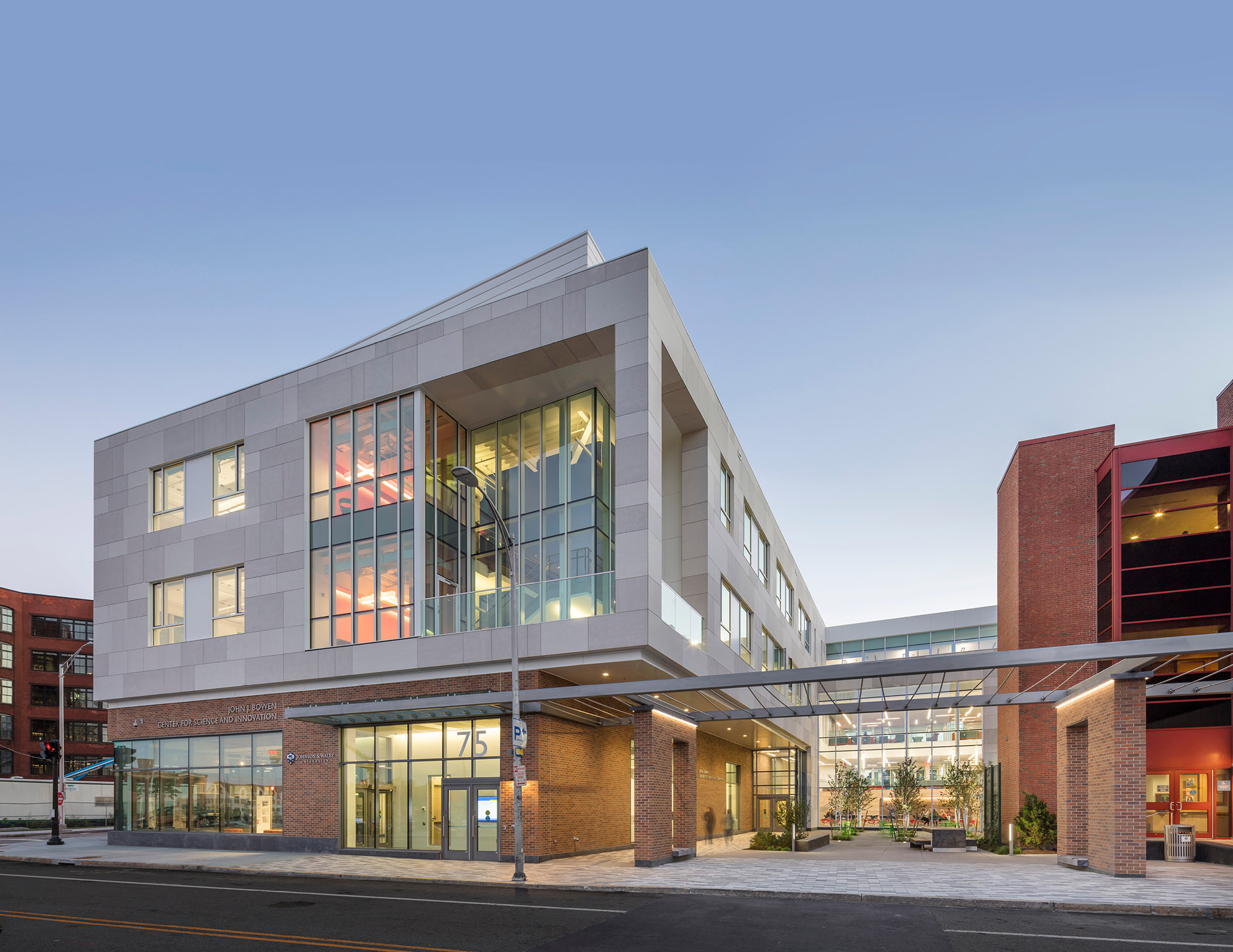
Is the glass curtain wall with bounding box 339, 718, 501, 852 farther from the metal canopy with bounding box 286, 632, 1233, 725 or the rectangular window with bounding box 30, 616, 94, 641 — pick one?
the rectangular window with bounding box 30, 616, 94, 641

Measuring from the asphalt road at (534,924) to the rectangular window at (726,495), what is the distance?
1679 cm

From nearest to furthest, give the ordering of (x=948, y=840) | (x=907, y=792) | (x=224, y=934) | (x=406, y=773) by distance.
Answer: (x=224, y=934), (x=406, y=773), (x=948, y=840), (x=907, y=792)

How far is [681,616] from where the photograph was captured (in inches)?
A: 1024

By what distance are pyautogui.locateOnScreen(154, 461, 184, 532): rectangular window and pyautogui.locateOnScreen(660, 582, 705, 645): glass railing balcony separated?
1873cm

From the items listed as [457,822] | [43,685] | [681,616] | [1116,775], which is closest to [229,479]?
[457,822]

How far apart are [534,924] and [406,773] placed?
13308 mm

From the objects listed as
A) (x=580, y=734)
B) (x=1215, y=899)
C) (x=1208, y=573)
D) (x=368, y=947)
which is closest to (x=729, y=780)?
(x=580, y=734)

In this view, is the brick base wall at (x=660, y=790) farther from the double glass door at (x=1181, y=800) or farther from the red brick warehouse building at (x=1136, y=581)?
the double glass door at (x=1181, y=800)

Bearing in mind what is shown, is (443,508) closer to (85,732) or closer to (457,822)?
(457,822)

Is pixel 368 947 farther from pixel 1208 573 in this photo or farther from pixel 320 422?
pixel 1208 573

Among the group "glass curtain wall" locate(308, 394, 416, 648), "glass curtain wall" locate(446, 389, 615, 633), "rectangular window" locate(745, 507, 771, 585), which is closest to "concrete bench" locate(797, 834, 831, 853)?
"rectangular window" locate(745, 507, 771, 585)

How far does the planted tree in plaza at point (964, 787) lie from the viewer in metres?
42.3

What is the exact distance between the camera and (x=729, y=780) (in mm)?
44031

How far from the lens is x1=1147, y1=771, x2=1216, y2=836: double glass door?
90.9 ft
